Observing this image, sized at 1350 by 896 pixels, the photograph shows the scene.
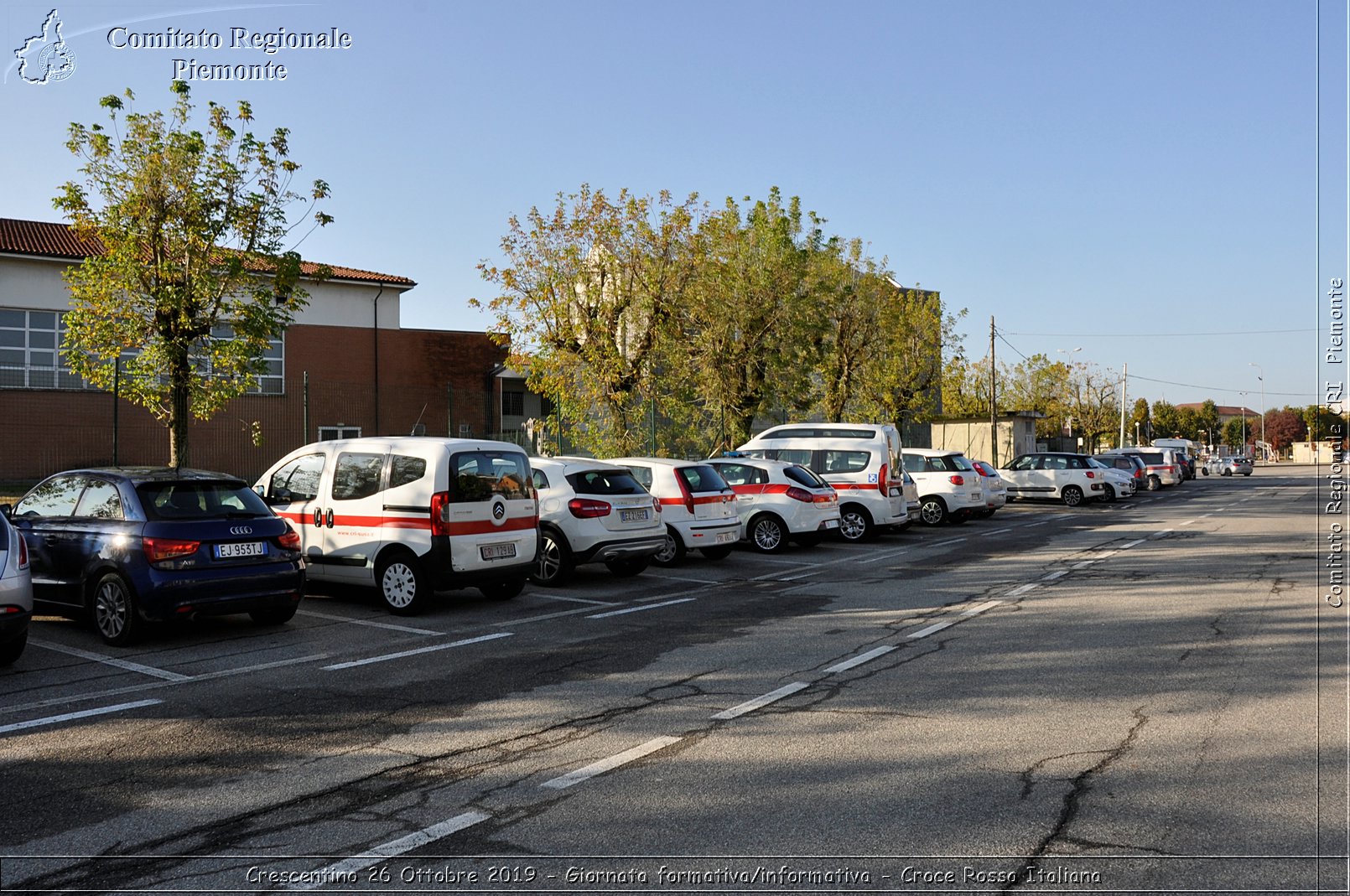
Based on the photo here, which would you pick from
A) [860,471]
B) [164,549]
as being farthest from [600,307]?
[164,549]

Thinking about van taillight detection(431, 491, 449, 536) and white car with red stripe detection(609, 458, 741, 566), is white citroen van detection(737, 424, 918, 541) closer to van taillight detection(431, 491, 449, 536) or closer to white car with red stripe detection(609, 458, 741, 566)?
white car with red stripe detection(609, 458, 741, 566)

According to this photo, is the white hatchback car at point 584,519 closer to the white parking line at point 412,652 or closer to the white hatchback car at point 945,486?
the white parking line at point 412,652

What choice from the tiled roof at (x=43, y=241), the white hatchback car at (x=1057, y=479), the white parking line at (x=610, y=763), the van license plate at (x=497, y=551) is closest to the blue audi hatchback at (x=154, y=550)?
the van license plate at (x=497, y=551)

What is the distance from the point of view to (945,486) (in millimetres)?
24547

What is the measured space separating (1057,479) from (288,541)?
2755 cm

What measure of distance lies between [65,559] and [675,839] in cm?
751

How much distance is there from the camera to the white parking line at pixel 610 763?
206 inches

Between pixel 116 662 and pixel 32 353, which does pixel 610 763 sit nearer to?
pixel 116 662

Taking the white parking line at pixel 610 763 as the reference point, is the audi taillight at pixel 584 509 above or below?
above

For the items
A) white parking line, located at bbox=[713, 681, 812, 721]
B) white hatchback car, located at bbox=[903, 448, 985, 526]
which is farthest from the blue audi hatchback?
white hatchback car, located at bbox=[903, 448, 985, 526]

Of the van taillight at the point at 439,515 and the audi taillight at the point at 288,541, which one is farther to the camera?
the van taillight at the point at 439,515

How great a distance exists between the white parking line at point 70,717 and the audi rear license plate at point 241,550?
2227 mm

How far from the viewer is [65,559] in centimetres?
952

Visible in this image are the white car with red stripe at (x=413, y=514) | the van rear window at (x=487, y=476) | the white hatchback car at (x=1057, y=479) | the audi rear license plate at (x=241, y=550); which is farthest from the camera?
the white hatchback car at (x=1057, y=479)
